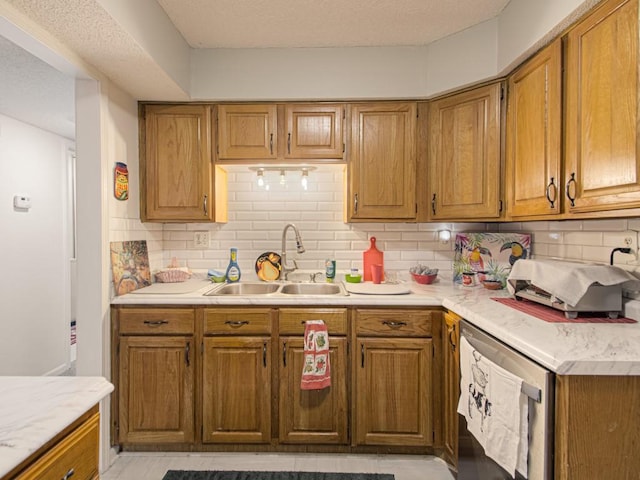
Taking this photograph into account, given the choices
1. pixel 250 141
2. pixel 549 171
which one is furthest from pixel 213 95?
pixel 549 171

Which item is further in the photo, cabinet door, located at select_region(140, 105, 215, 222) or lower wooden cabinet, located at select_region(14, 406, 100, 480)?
cabinet door, located at select_region(140, 105, 215, 222)

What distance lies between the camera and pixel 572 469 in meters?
1.05

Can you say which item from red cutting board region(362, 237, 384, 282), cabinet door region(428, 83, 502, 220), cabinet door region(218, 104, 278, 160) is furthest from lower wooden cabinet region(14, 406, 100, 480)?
cabinet door region(428, 83, 502, 220)

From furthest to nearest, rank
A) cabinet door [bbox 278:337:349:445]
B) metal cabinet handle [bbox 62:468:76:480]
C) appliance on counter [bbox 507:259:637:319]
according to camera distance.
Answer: cabinet door [bbox 278:337:349:445] → appliance on counter [bbox 507:259:637:319] → metal cabinet handle [bbox 62:468:76:480]

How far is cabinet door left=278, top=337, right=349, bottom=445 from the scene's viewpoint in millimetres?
2059

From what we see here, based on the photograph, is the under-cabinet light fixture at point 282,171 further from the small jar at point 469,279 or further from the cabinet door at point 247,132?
the small jar at point 469,279

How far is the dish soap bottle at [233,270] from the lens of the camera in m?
2.54

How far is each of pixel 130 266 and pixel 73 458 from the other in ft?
5.20

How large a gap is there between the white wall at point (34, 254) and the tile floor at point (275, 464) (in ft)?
5.22

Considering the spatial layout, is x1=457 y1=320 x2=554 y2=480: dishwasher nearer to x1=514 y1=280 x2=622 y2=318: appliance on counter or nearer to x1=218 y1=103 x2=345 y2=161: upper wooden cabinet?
x1=514 y1=280 x2=622 y2=318: appliance on counter

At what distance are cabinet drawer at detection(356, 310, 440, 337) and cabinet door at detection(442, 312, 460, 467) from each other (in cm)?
10

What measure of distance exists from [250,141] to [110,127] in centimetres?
81

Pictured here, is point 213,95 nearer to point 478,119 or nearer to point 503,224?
point 478,119

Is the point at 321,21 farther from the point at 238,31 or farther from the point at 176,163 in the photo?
the point at 176,163
